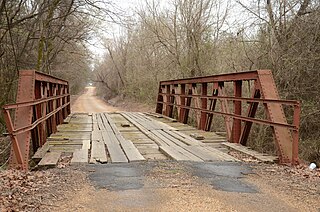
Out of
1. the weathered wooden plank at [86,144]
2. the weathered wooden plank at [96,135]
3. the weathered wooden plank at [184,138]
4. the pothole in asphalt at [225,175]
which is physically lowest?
the pothole in asphalt at [225,175]

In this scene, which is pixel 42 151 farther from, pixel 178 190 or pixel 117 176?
pixel 178 190

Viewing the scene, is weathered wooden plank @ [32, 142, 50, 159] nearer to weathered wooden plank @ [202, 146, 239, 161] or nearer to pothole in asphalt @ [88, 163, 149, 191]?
pothole in asphalt @ [88, 163, 149, 191]

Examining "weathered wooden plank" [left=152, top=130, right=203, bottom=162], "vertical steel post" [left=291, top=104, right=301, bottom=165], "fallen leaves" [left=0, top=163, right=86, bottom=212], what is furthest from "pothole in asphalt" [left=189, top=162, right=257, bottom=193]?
"fallen leaves" [left=0, top=163, right=86, bottom=212]

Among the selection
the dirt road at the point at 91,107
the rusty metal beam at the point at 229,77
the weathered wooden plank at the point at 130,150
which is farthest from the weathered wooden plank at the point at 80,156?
the dirt road at the point at 91,107

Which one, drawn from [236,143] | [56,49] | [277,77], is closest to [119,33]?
[56,49]

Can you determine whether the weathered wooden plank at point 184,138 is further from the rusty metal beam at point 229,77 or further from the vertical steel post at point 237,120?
the rusty metal beam at point 229,77

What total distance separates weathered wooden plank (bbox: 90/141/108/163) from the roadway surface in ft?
0.84

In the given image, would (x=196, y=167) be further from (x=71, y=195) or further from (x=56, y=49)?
(x=56, y=49)

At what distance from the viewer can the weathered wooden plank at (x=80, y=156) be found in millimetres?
4592

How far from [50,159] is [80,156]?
437 millimetres

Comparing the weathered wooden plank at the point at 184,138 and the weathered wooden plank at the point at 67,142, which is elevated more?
the weathered wooden plank at the point at 184,138

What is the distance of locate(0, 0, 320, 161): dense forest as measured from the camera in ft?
26.8

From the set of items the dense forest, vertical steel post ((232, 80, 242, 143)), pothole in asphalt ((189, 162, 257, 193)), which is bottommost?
pothole in asphalt ((189, 162, 257, 193))

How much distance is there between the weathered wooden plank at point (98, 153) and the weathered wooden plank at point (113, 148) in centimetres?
10
